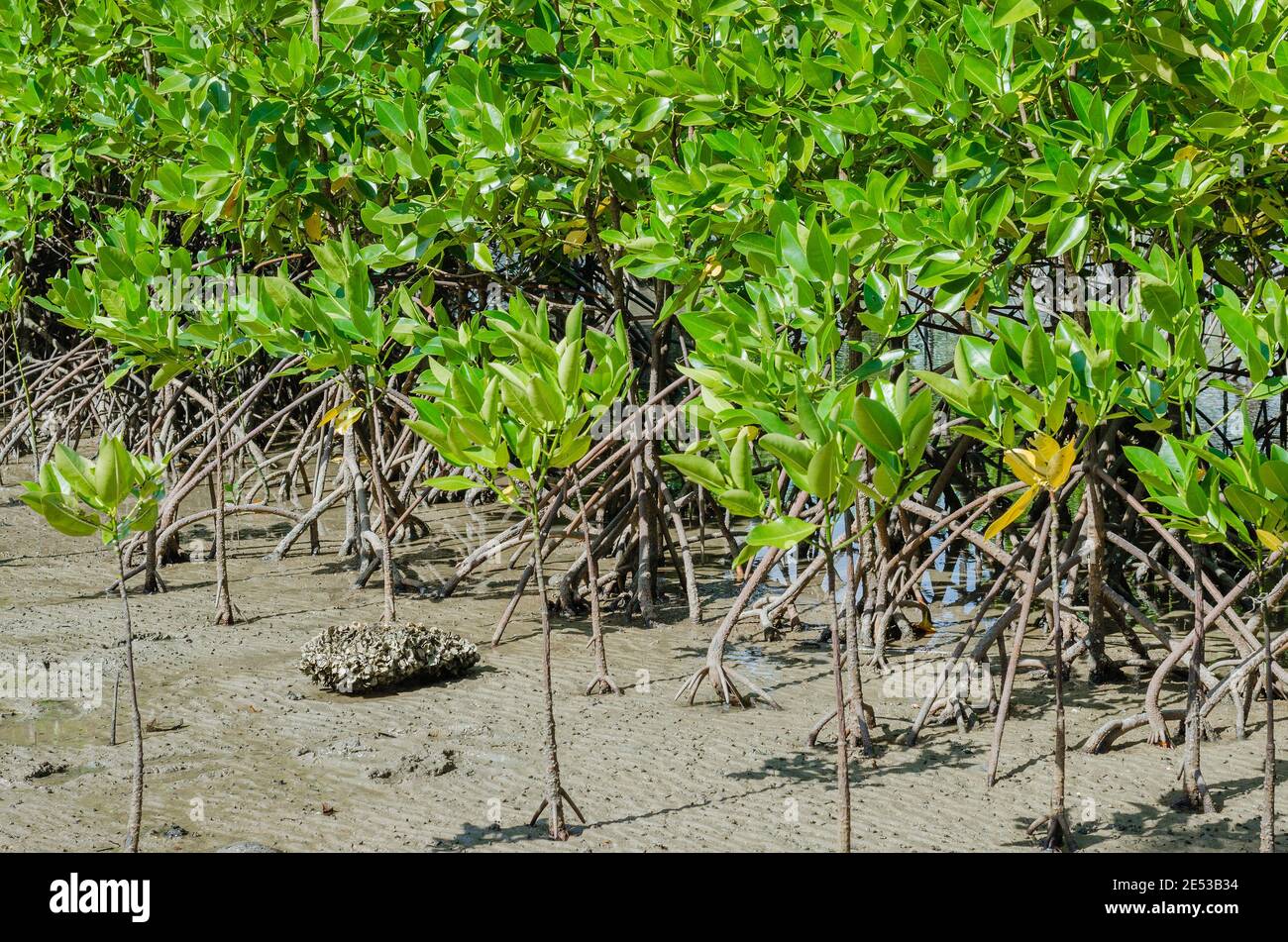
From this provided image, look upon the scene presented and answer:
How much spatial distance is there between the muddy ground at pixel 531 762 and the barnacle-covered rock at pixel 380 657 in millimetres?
59

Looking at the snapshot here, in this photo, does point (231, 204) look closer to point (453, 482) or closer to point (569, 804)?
point (453, 482)

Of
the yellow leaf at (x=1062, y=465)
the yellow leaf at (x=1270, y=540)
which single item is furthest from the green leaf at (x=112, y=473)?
the yellow leaf at (x=1270, y=540)

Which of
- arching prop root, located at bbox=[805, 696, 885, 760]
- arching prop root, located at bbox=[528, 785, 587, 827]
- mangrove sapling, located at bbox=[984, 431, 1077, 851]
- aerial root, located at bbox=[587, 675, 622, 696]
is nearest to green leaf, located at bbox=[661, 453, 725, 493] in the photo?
mangrove sapling, located at bbox=[984, 431, 1077, 851]

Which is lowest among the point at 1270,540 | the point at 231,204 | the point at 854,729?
the point at 854,729

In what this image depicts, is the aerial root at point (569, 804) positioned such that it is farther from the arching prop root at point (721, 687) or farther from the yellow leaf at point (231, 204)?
the yellow leaf at point (231, 204)

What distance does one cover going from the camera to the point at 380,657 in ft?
13.2

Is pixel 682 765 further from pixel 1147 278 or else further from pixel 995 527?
pixel 1147 278

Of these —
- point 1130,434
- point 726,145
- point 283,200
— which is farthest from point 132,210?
point 1130,434

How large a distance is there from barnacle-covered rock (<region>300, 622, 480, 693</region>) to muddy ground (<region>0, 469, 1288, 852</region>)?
59mm

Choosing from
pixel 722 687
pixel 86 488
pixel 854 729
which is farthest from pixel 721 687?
pixel 86 488

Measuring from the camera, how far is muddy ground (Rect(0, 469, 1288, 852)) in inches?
118

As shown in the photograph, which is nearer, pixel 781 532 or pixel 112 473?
pixel 781 532

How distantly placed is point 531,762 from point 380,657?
802 mm

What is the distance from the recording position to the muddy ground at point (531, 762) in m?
3.01
